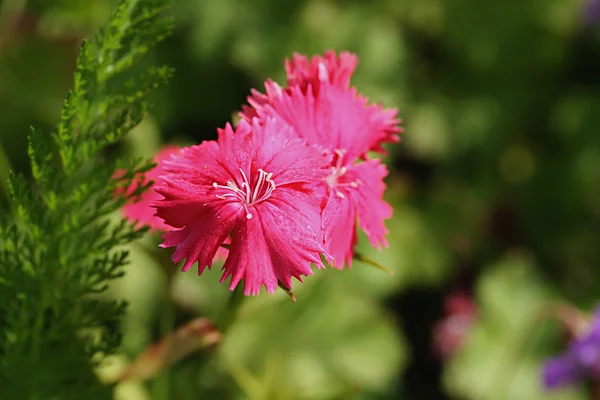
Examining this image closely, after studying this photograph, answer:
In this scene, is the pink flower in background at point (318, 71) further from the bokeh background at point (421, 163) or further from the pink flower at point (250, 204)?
the bokeh background at point (421, 163)

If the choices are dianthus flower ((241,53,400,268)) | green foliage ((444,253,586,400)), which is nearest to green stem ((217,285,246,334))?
dianthus flower ((241,53,400,268))

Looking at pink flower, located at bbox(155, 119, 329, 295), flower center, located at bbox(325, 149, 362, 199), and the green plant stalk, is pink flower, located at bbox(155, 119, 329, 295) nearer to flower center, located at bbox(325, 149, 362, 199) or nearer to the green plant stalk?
flower center, located at bbox(325, 149, 362, 199)

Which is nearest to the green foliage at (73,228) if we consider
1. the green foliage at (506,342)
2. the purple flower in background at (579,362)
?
the purple flower in background at (579,362)

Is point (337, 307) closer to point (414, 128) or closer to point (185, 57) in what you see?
point (414, 128)

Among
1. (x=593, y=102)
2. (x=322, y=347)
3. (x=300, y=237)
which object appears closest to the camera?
(x=300, y=237)

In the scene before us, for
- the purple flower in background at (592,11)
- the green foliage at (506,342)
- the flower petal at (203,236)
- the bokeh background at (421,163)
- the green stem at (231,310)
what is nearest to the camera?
the flower petal at (203,236)

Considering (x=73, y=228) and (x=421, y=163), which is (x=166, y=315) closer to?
(x=73, y=228)

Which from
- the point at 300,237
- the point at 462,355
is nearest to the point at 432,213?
the point at 462,355

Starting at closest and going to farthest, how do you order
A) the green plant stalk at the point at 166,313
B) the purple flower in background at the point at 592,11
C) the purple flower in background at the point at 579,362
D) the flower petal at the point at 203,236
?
the flower petal at the point at 203,236
the green plant stalk at the point at 166,313
the purple flower in background at the point at 579,362
the purple flower in background at the point at 592,11
